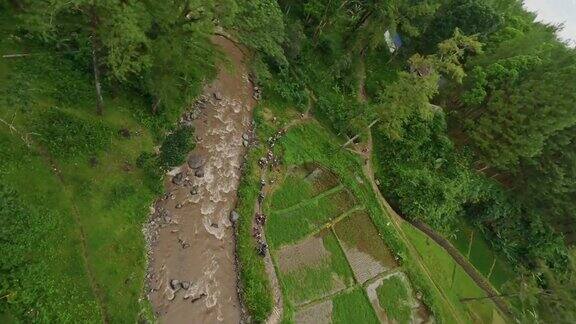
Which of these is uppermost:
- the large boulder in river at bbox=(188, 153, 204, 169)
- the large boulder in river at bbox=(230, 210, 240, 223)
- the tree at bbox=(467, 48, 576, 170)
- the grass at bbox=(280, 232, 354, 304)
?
the tree at bbox=(467, 48, 576, 170)

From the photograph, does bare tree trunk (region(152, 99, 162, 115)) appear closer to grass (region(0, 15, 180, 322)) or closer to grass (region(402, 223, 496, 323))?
grass (region(0, 15, 180, 322))

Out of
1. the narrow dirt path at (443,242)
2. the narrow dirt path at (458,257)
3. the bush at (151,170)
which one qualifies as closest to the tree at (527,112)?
the narrow dirt path at (458,257)

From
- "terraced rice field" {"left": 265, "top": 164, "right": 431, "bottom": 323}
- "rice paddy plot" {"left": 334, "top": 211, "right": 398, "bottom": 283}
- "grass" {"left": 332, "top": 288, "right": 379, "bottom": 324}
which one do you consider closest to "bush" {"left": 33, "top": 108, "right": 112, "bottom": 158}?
"terraced rice field" {"left": 265, "top": 164, "right": 431, "bottom": 323}

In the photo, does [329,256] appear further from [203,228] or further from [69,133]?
[69,133]

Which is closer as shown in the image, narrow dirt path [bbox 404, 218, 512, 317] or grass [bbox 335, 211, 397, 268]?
grass [bbox 335, 211, 397, 268]

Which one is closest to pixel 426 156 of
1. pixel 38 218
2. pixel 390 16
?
pixel 390 16

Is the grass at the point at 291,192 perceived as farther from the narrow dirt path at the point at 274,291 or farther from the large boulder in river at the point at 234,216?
the large boulder in river at the point at 234,216

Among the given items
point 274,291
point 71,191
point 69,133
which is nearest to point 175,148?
point 69,133

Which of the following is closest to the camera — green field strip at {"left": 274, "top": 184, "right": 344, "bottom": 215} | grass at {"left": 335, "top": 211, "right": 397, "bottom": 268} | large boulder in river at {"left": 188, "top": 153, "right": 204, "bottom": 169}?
large boulder in river at {"left": 188, "top": 153, "right": 204, "bottom": 169}
